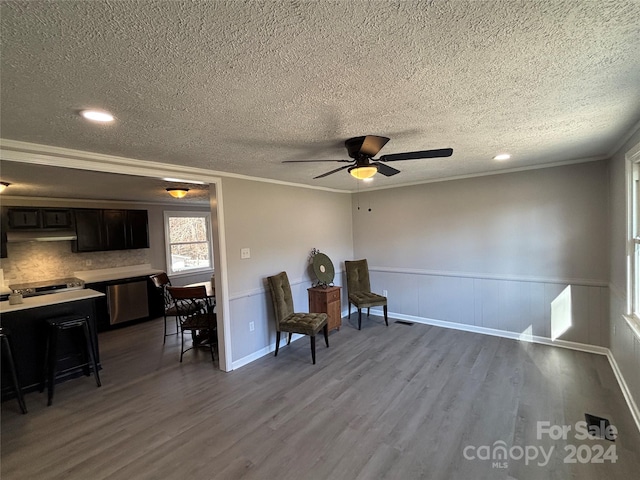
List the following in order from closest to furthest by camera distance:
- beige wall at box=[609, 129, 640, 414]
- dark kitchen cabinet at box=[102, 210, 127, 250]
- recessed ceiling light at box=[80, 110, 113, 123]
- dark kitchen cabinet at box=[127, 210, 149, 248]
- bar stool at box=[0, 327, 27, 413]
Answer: recessed ceiling light at box=[80, 110, 113, 123] < beige wall at box=[609, 129, 640, 414] < bar stool at box=[0, 327, 27, 413] < dark kitchen cabinet at box=[102, 210, 127, 250] < dark kitchen cabinet at box=[127, 210, 149, 248]

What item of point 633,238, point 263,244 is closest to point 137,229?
point 263,244

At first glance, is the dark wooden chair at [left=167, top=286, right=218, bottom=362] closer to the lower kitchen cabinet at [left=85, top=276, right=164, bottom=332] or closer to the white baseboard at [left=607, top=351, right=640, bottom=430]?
the lower kitchen cabinet at [left=85, top=276, right=164, bottom=332]

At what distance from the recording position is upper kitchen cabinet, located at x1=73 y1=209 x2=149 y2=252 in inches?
203

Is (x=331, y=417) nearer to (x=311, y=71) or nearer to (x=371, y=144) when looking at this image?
(x=371, y=144)

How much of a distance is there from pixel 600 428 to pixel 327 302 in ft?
9.85

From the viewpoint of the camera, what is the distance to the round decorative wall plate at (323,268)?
4586mm

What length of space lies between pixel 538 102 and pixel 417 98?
2.61 ft

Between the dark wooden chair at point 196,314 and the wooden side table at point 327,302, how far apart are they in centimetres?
144

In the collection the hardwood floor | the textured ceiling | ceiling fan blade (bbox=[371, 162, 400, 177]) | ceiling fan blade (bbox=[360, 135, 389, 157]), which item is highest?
the textured ceiling

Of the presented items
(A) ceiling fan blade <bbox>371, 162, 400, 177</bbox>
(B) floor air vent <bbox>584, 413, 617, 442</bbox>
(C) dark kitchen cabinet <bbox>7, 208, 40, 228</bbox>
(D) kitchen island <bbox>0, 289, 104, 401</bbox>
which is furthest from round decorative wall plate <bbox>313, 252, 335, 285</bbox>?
(C) dark kitchen cabinet <bbox>7, 208, 40, 228</bbox>

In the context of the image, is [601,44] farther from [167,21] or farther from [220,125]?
[220,125]

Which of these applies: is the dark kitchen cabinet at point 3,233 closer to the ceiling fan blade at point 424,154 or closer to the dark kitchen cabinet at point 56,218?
the dark kitchen cabinet at point 56,218

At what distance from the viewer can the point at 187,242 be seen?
671 centimetres

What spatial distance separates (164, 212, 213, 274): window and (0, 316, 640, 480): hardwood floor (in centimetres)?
295
